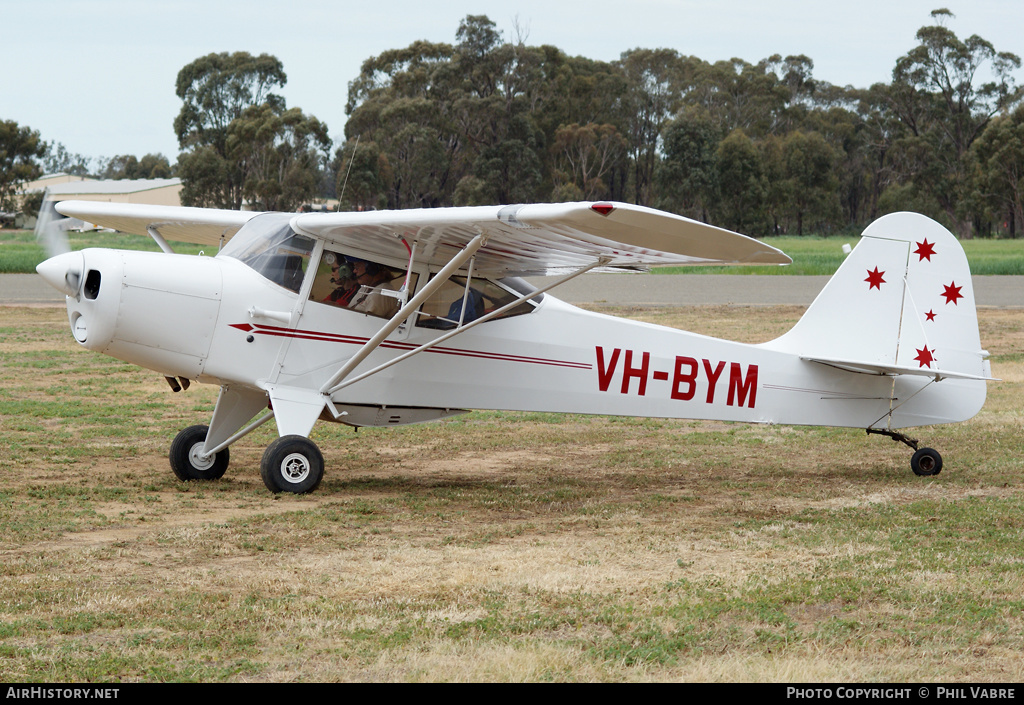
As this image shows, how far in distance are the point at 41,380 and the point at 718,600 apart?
12.9 m

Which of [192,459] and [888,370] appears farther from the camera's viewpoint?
[888,370]

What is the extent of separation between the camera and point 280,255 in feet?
30.0

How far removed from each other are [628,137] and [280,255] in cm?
8639

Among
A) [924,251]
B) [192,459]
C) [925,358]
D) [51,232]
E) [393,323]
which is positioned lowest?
[192,459]

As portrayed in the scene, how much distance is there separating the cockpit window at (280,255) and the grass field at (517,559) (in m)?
1.88

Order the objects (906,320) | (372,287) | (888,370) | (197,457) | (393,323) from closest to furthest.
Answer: (393,323), (372,287), (197,457), (888,370), (906,320)

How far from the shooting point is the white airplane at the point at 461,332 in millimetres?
8547

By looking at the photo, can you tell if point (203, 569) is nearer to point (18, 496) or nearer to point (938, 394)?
point (18, 496)

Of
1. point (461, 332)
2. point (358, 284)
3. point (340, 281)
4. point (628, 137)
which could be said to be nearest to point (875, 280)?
point (461, 332)

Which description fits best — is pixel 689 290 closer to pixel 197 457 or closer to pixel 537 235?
pixel 197 457

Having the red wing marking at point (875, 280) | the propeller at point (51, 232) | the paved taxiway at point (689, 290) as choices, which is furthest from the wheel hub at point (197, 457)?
the paved taxiway at point (689, 290)

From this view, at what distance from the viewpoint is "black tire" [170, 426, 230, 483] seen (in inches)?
380

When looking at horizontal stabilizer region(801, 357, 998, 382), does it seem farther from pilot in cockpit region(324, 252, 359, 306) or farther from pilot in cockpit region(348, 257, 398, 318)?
pilot in cockpit region(324, 252, 359, 306)

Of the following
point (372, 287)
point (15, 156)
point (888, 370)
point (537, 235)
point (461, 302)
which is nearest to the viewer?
point (537, 235)
